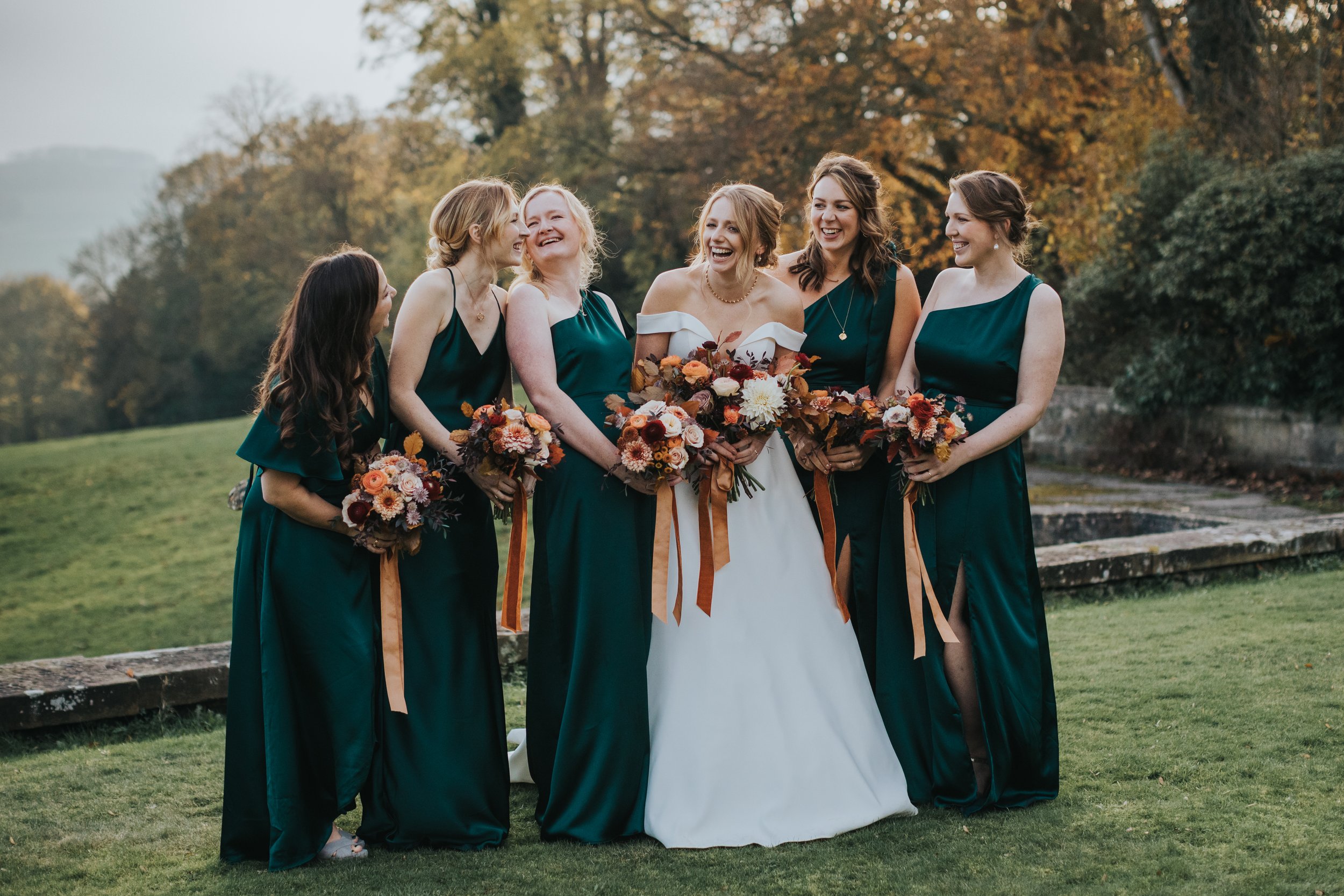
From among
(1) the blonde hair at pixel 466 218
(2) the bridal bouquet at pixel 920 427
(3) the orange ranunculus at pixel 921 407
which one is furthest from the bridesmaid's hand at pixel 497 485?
(3) the orange ranunculus at pixel 921 407

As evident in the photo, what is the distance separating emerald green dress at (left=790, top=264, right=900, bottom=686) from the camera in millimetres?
4559

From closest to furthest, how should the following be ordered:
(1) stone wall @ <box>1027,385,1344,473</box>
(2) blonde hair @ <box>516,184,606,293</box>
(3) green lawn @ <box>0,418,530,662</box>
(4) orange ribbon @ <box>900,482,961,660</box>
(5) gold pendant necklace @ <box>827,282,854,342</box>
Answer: (4) orange ribbon @ <box>900,482,961,660</box> < (2) blonde hair @ <box>516,184,606,293</box> < (5) gold pendant necklace @ <box>827,282,854,342</box> < (3) green lawn @ <box>0,418,530,662</box> < (1) stone wall @ <box>1027,385,1344,473</box>

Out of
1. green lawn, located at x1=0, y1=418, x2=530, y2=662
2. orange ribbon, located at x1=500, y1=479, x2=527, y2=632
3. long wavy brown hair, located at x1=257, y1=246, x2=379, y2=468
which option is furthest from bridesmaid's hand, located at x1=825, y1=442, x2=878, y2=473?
green lawn, located at x1=0, y1=418, x2=530, y2=662

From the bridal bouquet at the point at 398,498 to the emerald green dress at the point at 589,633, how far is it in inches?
20.8

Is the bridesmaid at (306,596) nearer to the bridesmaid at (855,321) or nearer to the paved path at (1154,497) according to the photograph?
the bridesmaid at (855,321)

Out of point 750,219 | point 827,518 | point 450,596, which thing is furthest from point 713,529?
point 750,219

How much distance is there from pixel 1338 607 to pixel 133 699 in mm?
6990

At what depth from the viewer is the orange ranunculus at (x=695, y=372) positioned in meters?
4.16

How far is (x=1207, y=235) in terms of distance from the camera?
12773 mm

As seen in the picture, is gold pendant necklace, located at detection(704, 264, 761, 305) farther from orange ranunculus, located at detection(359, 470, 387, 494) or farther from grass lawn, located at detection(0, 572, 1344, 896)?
grass lawn, located at detection(0, 572, 1344, 896)

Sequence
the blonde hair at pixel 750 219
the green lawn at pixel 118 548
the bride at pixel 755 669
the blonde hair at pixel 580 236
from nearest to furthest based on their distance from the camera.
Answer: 1. the bride at pixel 755 669
2. the blonde hair at pixel 580 236
3. the blonde hair at pixel 750 219
4. the green lawn at pixel 118 548

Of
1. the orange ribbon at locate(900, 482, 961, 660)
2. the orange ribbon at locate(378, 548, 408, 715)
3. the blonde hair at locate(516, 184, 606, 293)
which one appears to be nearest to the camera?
the orange ribbon at locate(378, 548, 408, 715)

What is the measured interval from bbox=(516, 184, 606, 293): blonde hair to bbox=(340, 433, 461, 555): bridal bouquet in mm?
954

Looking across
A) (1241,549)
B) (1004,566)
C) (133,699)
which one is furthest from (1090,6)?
(133,699)
